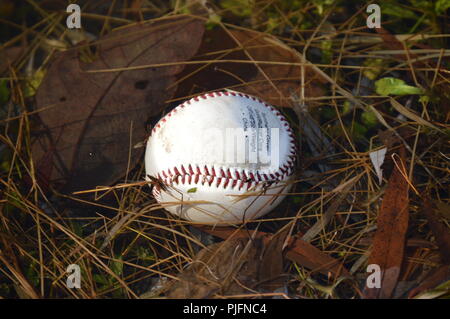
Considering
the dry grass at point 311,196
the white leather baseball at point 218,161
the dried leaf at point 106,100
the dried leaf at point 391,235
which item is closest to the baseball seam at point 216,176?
the white leather baseball at point 218,161

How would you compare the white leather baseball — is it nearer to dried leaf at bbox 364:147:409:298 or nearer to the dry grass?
the dry grass


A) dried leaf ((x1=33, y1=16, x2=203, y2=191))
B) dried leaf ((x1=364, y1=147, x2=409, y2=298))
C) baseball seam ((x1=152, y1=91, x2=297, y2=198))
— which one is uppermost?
dried leaf ((x1=33, y1=16, x2=203, y2=191))

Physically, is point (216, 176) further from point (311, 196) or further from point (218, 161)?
point (311, 196)

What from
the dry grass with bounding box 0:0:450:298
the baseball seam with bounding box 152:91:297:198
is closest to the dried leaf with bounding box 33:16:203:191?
the dry grass with bounding box 0:0:450:298

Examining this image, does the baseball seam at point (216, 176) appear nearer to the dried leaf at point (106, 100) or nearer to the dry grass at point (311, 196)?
the dry grass at point (311, 196)

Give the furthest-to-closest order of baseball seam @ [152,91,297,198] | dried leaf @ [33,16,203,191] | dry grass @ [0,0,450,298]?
dried leaf @ [33,16,203,191], dry grass @ [0,0,450,298], baseball seam @ [152,91,297,198]

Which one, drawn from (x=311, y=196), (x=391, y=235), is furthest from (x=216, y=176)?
(x=391, y=235)

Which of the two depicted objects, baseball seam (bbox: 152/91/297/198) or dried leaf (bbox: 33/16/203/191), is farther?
dried leaf (bbox: 33/16/203/191)
